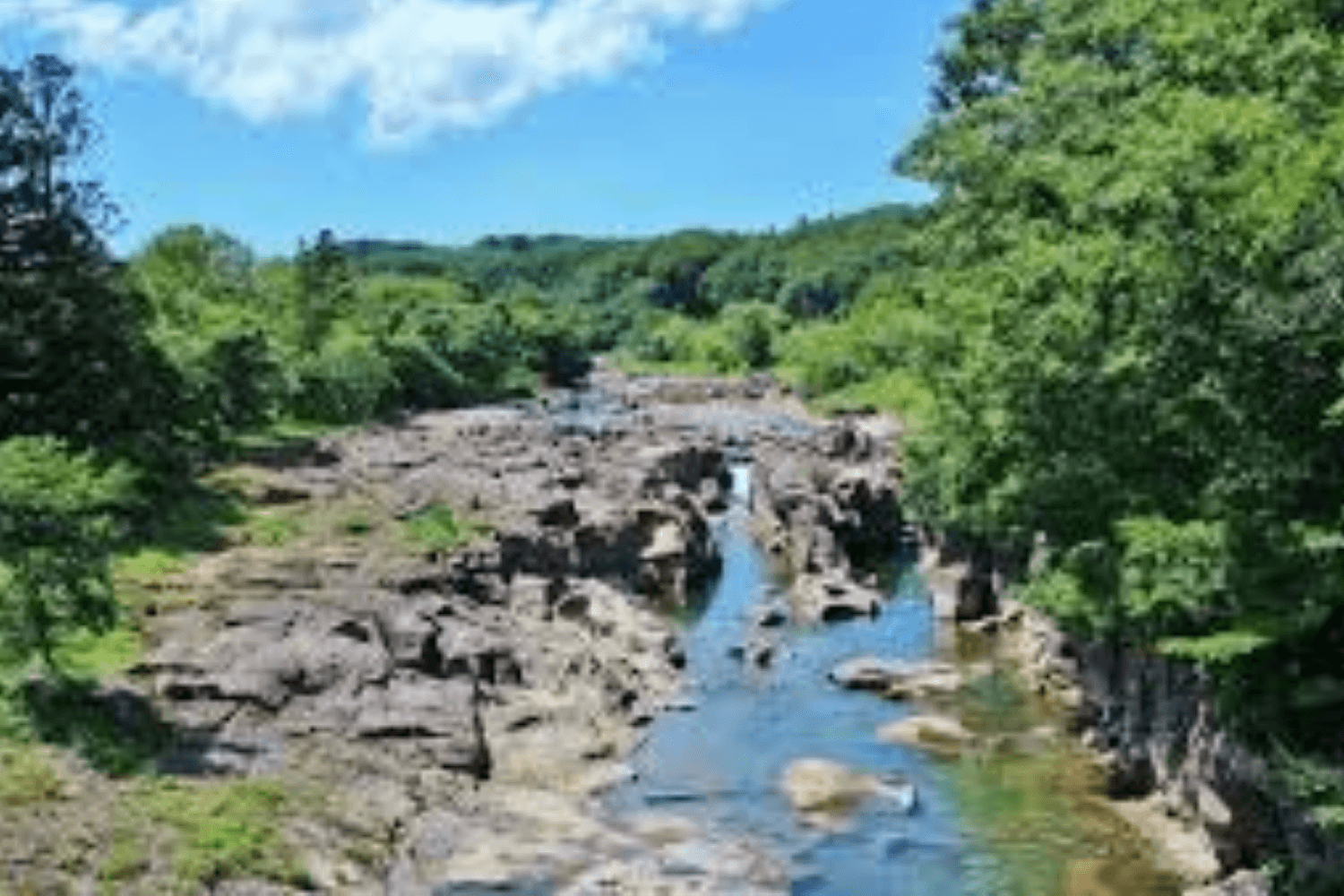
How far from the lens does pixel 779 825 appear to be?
5044 centimetres

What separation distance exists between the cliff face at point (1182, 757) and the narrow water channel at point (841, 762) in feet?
5.37

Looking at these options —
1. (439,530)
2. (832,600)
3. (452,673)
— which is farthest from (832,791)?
(439,530)

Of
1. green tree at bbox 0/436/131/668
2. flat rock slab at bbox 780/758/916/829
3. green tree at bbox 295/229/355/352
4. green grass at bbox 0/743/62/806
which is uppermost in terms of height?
green tree at bbox 295/229/355/352

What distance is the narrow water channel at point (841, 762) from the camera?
1794 inches

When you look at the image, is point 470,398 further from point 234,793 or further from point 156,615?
point 234,793

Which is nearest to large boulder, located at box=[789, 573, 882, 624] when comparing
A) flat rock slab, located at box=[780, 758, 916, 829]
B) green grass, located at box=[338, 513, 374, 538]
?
green grass, located at box=[338, 513, 374, 538]

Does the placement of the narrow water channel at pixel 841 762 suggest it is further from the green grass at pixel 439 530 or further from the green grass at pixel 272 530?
the green grass at pixel 272 530

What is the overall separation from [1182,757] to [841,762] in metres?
11.6

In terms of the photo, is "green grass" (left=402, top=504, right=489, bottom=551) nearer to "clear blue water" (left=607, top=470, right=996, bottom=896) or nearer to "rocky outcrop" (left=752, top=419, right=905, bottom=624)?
"clear blue water" (left=607, top=470, right=996, bottom=896)

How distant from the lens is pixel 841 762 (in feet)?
186

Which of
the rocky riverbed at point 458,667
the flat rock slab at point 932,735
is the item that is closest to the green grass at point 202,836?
the rocky riverbed at point 458,667

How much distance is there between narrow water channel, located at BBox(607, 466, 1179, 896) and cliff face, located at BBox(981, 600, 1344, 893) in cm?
164

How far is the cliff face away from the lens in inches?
1550

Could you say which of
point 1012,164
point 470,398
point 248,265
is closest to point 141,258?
point 248,265
